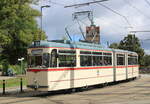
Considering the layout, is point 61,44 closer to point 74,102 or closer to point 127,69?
point 74,102

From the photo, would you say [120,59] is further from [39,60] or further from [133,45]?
[133,45]

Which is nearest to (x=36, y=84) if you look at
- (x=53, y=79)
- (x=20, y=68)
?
(x=53, y=79)

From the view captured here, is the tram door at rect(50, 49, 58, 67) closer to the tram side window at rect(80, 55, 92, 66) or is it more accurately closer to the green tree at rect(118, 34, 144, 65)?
the tram side window at rect(80, 55, 92, 66)

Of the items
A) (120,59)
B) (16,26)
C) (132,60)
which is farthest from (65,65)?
(16,26)

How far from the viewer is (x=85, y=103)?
1389 cm

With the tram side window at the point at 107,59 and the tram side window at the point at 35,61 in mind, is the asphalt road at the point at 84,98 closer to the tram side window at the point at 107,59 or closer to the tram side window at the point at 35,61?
the tram side window at the point at 35,61

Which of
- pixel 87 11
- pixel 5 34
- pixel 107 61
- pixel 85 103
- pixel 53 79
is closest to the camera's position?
pixel 85 103

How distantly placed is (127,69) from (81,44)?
32.0 feet

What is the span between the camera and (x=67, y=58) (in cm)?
1811

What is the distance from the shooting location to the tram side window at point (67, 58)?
57.5 feet

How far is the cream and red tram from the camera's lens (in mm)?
16875

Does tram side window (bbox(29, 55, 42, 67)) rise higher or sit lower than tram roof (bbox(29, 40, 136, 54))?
lower

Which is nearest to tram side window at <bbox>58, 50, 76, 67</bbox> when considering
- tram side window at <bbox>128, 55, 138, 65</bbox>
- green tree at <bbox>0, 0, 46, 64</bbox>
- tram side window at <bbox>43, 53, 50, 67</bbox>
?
tram side window at <bbox>43, 53, 50, 67</bbox>

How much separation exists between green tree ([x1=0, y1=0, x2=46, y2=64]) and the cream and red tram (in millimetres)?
14240
